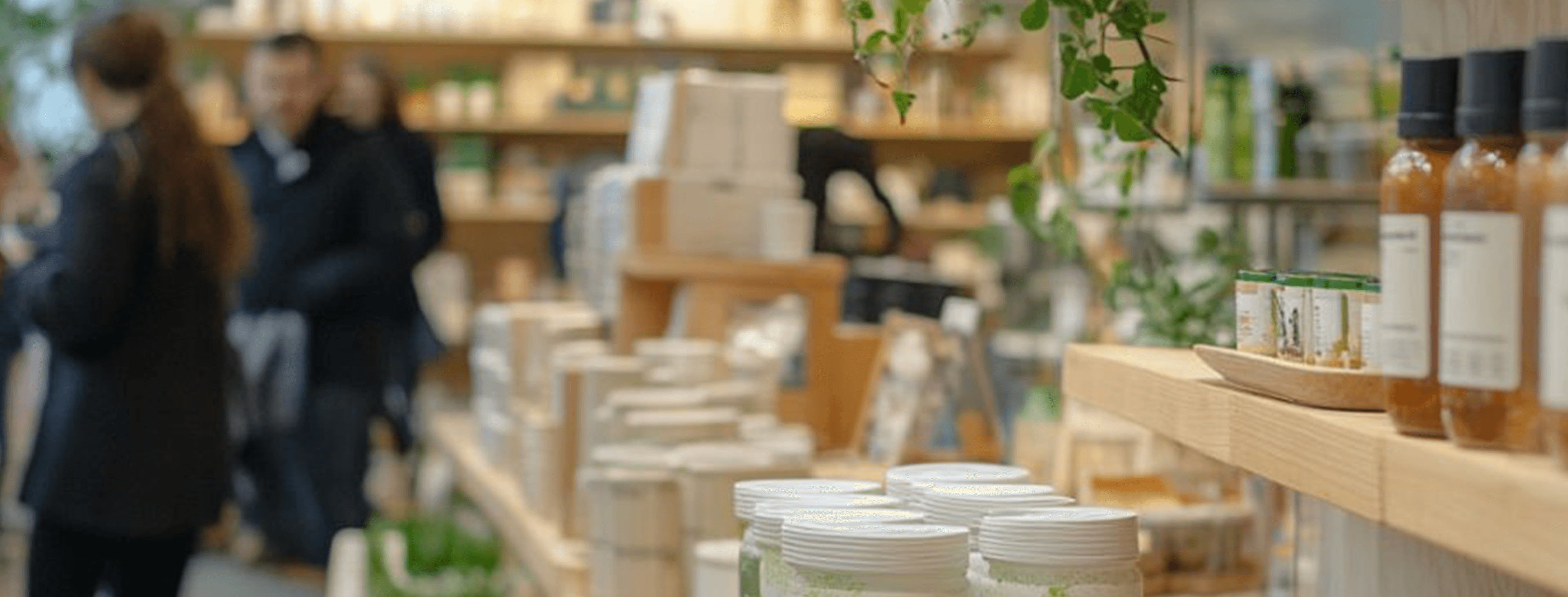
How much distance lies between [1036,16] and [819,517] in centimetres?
40

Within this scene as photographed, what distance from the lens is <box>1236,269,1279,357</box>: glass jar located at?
151 centimetres

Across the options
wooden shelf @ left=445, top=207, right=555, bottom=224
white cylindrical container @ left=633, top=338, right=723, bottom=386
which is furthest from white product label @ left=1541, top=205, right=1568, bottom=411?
wooden shelf @ left=445, top=207, right=555, bottom=224

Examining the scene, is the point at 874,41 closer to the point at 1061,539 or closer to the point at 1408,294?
the point at 1061,539

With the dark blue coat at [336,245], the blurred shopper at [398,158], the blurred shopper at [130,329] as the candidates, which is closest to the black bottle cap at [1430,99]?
the blurred shopper at [130,329]

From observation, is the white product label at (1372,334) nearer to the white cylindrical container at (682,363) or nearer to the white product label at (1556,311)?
the white product label at (1556,311)

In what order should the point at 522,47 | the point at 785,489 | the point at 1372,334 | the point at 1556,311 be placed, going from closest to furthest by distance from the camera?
the point at 1556,311, the point at 1372,334, the point at 785,489, the point at 522,47

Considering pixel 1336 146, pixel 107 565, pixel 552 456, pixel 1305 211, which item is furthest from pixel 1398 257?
pixel 1305 211

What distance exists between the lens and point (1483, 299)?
1.05 meters

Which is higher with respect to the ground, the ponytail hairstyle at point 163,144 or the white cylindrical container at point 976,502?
the ponytail hairstyle at point 163,144

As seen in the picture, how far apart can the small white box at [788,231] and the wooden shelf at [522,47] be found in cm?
449

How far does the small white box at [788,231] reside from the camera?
3.68 meters

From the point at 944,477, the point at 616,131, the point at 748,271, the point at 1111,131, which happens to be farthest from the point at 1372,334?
the point at 616,131

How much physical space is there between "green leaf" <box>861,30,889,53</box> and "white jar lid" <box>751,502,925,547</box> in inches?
14.2

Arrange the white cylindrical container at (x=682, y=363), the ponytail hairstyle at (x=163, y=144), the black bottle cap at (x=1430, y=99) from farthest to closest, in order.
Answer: the ponytail hairstyle at (x=163, y=144)
the white cylindrical container at (x=682, y=363)
the black bottle cap at (x=1430, y=99)
